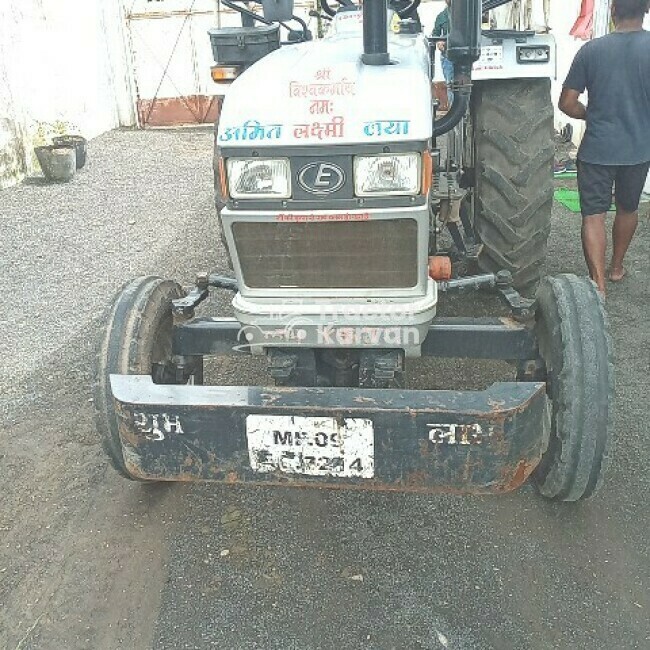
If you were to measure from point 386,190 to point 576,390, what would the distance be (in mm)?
975

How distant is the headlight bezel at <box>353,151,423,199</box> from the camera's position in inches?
94.8

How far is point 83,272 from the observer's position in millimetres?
6293

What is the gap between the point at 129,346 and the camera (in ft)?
9.57

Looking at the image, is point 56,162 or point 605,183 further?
point 56,162

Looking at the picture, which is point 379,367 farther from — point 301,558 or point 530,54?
point 530,54

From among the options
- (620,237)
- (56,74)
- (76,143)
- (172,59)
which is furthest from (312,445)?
(172,59)

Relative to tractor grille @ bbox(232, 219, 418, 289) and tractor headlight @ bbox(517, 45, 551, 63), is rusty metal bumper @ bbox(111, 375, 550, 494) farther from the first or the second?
tractor headlight @ bbox(517, 45, 551, 63)

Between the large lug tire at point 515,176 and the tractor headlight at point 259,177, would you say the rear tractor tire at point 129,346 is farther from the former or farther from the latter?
the large lug tire at point 515,176

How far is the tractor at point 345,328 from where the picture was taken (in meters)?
2.39

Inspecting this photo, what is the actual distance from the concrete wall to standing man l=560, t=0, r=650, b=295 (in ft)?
23.9

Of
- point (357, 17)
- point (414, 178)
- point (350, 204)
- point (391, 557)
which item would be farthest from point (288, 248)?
point (357, 17)

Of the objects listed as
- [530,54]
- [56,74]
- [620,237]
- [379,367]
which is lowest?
[620,237]

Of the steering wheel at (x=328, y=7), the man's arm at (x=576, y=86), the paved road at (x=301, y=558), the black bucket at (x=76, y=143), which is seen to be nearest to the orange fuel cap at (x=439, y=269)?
the paved road at (x=301, y=558)

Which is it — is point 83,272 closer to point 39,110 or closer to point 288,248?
point 288,248
